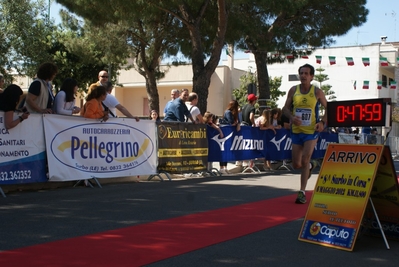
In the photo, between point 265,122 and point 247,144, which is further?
point 265,122

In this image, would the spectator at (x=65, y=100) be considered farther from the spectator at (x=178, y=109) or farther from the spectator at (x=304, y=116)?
the spectator at (x=304, y=116)

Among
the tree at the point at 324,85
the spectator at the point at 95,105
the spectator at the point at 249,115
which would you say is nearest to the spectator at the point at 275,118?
the spectator at the point at 249,115

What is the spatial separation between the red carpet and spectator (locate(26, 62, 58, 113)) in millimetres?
4009

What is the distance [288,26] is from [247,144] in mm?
10015

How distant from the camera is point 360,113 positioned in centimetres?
550

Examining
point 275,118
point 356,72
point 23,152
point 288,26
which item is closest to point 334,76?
point 356,72

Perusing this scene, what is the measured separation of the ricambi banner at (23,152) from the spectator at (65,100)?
0.69 metres

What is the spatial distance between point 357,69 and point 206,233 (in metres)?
45.2

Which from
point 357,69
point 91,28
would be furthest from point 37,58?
point 357,69

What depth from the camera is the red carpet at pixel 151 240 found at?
15.3ft

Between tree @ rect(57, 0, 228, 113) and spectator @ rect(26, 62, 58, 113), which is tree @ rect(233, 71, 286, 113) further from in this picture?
spectator @ rect(26, 62, 58, 113)

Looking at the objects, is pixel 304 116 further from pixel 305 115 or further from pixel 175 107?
pixel 175 107

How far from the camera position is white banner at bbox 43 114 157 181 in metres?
9.31

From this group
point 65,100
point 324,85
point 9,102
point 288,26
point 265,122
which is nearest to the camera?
point 9,102
